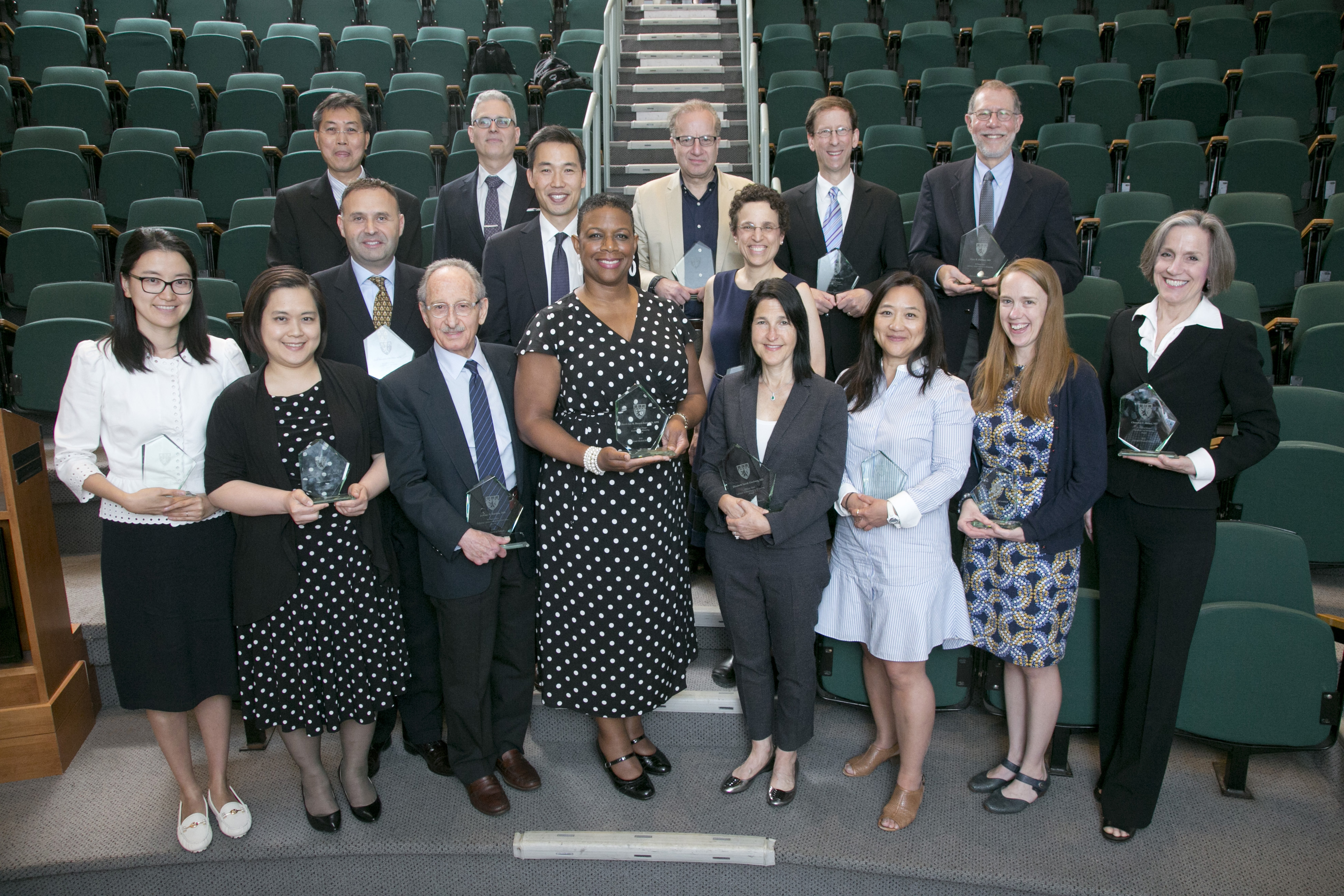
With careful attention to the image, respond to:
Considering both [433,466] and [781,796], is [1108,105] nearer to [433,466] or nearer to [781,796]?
[781,796]

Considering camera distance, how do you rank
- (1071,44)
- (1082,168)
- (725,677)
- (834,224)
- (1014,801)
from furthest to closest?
(1071,44) < (1082,168) < (834,224) < (725,677) < (1014,801)

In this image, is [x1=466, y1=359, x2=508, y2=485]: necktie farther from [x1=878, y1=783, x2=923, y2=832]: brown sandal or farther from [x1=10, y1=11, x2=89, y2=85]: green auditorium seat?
[x1=10, y1=11, x2=89, y2=85]: green auditorium seat

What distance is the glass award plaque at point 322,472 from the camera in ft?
6.34

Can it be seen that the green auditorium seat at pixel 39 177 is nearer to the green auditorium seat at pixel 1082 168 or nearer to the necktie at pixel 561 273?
the necktie at pixel 561 273

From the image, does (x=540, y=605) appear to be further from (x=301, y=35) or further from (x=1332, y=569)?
(x=301, y=35)

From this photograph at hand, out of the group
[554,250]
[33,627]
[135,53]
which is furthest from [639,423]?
[135,53]

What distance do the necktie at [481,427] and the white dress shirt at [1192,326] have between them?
1.58m

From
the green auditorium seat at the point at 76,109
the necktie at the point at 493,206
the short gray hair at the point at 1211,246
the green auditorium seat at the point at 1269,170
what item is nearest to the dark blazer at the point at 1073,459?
the short gray hair at the point at 1211,246

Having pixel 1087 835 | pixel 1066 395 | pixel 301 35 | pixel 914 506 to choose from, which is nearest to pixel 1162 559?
pixel 1066 395

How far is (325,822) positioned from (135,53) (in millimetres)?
6650

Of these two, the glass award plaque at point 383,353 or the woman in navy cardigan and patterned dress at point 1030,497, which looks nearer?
the woman in navy cardigan and patterned dress at point 1030,497

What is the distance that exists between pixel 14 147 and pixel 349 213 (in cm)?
434

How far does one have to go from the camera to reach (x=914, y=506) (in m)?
2.08

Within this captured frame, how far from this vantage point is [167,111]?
230 inches
